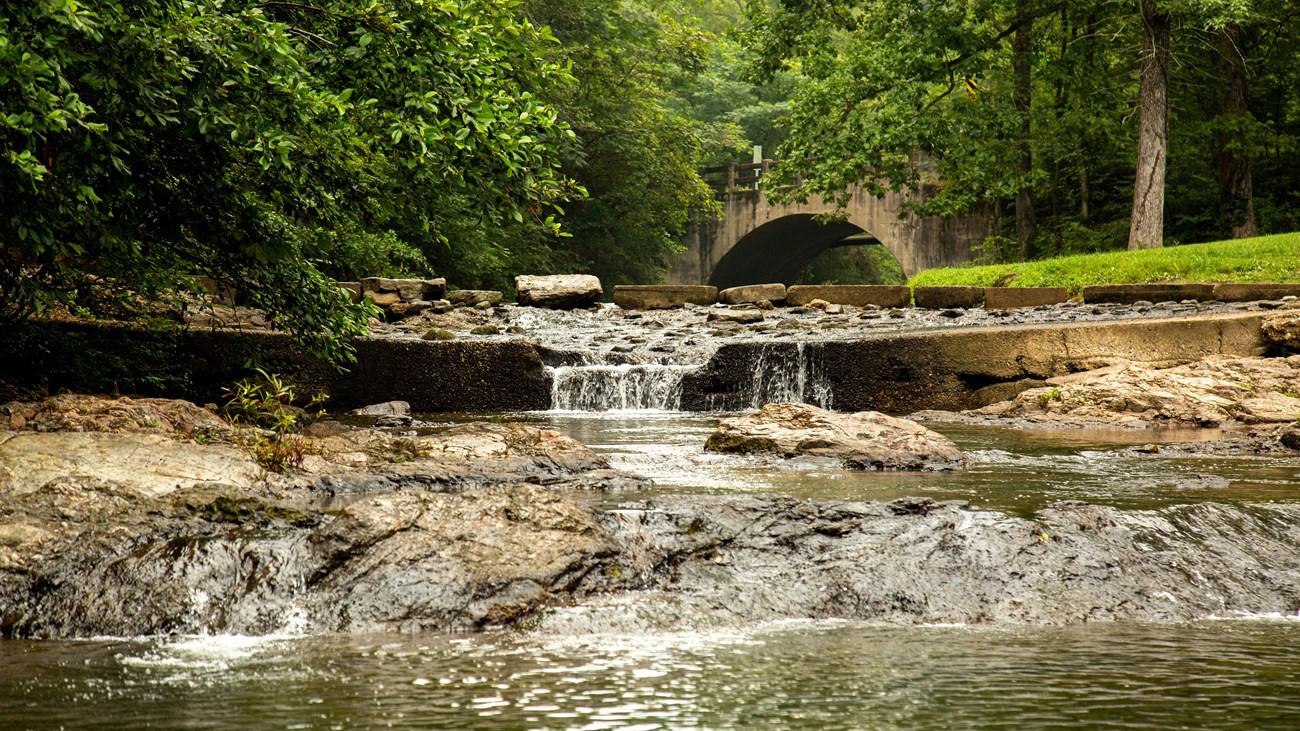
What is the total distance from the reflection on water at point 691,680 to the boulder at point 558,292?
1548cm

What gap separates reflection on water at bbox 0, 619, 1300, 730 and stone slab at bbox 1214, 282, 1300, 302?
42.6 feet

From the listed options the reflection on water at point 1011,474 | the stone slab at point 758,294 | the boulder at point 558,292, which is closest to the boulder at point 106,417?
the reflection on water at point 1011,474

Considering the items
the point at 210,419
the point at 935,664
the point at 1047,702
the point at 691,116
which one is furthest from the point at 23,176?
the point at 691,116

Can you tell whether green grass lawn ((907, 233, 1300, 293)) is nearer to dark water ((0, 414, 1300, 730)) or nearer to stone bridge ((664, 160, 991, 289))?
stone bridge ((664, 160, 991, 289))

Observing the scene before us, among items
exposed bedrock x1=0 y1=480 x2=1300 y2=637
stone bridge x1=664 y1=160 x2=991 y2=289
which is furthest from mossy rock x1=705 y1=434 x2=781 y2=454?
stone bridge x1=664 y1=160 x2=991 y2=289

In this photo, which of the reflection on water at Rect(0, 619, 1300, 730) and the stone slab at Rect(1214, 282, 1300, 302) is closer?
the reflection on water at Rect(0, 619, 1300, 730)

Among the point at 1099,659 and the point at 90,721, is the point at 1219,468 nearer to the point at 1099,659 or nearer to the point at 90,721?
the point at 1099,659

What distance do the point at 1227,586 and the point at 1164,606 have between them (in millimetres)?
381

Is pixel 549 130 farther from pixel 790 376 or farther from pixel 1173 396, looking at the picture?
pixel 1173 396

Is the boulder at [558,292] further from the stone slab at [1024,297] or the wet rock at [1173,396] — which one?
the wet rock at [1173,396]

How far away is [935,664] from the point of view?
3330 mm

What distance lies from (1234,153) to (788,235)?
1910 centimetres

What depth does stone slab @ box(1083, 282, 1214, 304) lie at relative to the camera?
15711mm

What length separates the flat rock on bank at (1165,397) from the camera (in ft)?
32.1
